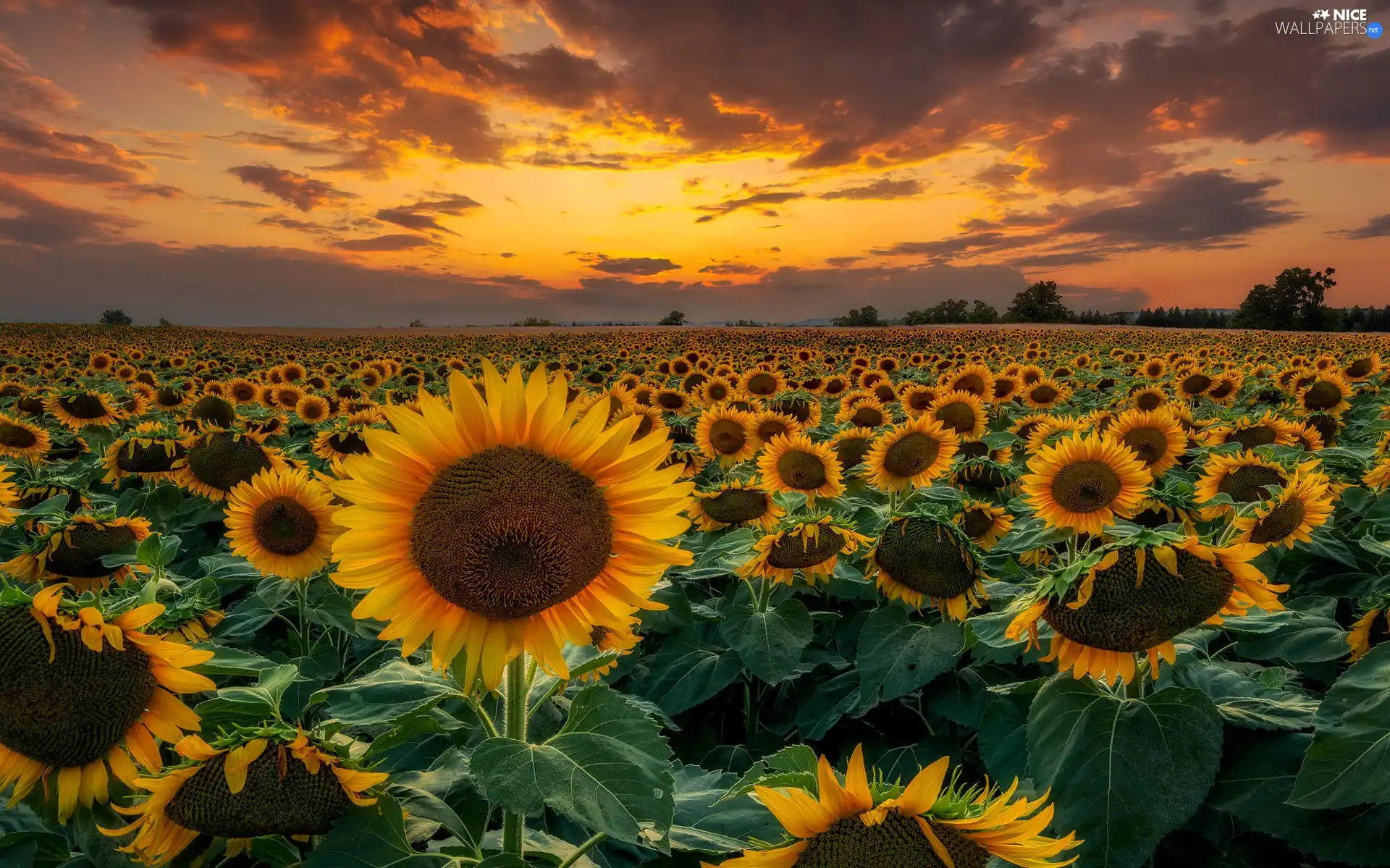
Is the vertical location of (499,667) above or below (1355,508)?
above

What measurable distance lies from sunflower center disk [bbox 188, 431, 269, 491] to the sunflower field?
34.3 inches

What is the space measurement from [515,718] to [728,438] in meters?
5.44

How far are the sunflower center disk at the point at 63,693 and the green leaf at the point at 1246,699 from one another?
276 cm

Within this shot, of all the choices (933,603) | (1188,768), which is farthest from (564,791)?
(933,603)

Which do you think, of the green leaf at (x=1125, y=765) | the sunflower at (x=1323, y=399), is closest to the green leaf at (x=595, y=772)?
the green leaf at (x=1125, y=765)

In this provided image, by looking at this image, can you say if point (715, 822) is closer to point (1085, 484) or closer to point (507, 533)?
point (507, 533)

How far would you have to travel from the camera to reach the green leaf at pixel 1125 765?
6.08ft

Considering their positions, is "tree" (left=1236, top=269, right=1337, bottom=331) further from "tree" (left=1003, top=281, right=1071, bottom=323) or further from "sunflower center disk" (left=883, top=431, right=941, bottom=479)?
"sunflower center disk" (left=883, top=431, right=941, bottom=479)

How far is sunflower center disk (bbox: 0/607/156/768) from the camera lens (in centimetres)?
168

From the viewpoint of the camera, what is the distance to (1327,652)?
2.74m

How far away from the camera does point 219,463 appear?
5.59 metres

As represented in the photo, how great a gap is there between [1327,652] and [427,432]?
3215 millimetres

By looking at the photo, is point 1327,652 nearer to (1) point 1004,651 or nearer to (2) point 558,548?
(1) point 1004,651

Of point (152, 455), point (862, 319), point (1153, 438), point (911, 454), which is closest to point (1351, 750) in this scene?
point (911, 454)
